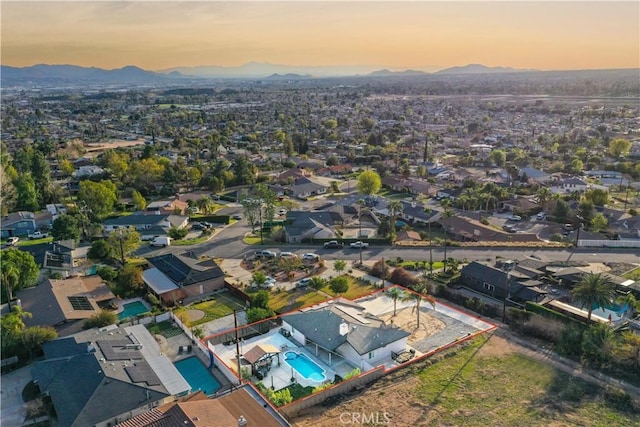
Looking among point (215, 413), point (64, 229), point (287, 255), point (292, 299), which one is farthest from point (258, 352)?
point (64, 229)

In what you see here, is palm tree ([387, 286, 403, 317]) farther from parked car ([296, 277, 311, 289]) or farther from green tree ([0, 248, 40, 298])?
green tree ([0, 248, 40, 298])

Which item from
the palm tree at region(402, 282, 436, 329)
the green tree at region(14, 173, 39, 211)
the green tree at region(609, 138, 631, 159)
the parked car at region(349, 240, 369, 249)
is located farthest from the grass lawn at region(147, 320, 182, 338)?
the green tree at region(609, 138, 631, 159)

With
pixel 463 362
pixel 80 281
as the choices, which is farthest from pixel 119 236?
pixel 463 362

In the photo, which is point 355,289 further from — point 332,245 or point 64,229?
point 64,229

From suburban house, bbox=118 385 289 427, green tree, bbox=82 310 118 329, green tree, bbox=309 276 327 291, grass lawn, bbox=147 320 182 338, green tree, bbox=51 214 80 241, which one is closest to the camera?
suburban house, bbox=118 385 289 427

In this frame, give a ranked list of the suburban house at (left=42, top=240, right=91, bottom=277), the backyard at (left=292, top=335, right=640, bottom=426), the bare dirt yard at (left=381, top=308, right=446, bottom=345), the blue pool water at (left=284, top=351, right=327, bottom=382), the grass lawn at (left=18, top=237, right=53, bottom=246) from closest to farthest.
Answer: the backyard at (left=292, top=335, right=640, bottom=426) → the blue pool water at (left=284, top=351, right=327, bottom=382) → the bare dirt yard at (left=381, top=308, right=446, bottom=345) → the suburban house at (left=42, top=240, right=91, bottom=277) → the grass lawn at (left=18, top=237, right=53, bottom=246)

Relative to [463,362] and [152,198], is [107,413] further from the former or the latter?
[152,198]
